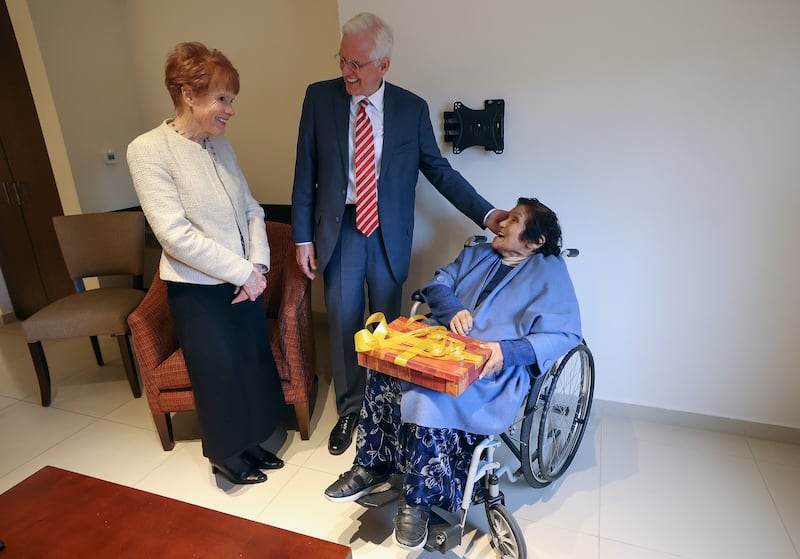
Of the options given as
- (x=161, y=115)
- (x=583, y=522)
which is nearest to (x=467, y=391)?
(x=583, y=522)

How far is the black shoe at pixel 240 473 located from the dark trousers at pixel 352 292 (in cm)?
44

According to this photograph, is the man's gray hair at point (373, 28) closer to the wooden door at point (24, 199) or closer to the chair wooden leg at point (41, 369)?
the chair wooden leg at point (41, 369)

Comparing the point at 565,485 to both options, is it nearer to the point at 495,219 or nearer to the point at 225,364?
the point at 495,219

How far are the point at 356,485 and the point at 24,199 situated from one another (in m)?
2.96

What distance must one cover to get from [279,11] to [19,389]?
248 cm

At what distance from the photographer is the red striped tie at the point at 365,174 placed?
5.92 feet

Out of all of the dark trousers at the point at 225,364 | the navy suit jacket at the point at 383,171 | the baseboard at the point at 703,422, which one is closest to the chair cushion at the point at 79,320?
the dark trousers at the point at 225,364

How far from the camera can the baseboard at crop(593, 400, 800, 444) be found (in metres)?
1.96

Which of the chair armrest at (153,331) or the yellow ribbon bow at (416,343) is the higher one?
the yellow ribbon bow at (416,343)

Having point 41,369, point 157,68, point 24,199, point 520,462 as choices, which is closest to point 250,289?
point 520,462

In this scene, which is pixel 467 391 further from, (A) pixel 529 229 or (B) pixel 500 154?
(B) pixel 500 154

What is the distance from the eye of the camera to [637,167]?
1.86 meters

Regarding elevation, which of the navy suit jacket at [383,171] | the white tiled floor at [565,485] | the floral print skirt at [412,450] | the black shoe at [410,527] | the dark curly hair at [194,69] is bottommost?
the white tiled floor at [565,485]

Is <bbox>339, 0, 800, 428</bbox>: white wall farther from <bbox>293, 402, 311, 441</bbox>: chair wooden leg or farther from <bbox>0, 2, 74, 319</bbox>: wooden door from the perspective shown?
<bbox>0, 2, 74, 319</bbox>: wooden door
